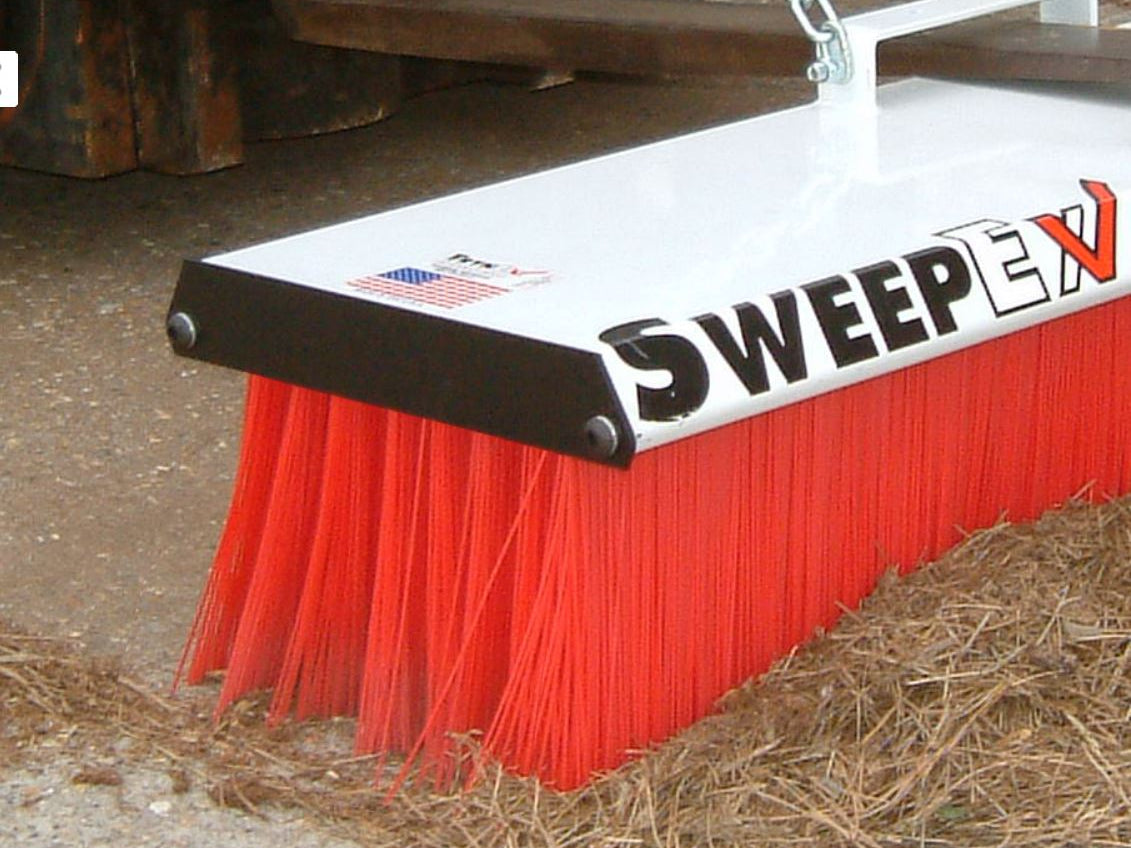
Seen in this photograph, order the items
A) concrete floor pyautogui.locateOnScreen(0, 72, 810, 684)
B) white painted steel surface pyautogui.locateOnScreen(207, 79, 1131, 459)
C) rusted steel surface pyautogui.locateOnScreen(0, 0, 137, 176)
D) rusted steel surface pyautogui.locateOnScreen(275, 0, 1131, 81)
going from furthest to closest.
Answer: rusted steel surface pyautogui.locateOnScreen(0, 0, 137, 176)
rusted steel surface pyautogui.locateOnScreen(275, 0, 1131, 81)
concrete floor pyautogui.locateOnScreen(0, 72, 810, 684)
white painted steel surface pyautogui.locateOnScreen(207, 79, 1131, 459)

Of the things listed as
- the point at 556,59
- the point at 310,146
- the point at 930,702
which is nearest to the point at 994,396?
the point at 930,702

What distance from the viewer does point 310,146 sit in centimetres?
404

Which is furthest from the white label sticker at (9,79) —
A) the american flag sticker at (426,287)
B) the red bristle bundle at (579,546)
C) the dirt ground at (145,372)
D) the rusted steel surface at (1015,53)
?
the american flag sticker at (426,287)

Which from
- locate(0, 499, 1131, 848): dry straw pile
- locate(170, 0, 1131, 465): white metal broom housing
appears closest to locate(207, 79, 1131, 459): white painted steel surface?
locate(170, 0, 1131, 465): white metal broom housing

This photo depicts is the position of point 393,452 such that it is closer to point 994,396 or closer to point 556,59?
point 994,396

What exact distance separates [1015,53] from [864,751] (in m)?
0.96

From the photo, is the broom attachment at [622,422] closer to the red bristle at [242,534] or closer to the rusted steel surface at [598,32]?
Answer: the red bristle at [242,534]

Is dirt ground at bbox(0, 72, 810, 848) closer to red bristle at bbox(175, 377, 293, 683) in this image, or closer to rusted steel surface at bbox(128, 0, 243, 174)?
red bristle at bbox(175, 377, 293, 683)

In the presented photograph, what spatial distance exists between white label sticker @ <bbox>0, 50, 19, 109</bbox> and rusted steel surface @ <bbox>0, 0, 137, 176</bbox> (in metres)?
0.01

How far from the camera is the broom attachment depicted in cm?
173

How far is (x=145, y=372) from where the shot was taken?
2.99m

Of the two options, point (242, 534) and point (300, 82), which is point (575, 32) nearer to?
point (300, 82)

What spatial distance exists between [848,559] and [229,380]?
1.21 m

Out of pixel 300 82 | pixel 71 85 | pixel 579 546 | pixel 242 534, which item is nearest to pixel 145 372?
pixel 71 85
